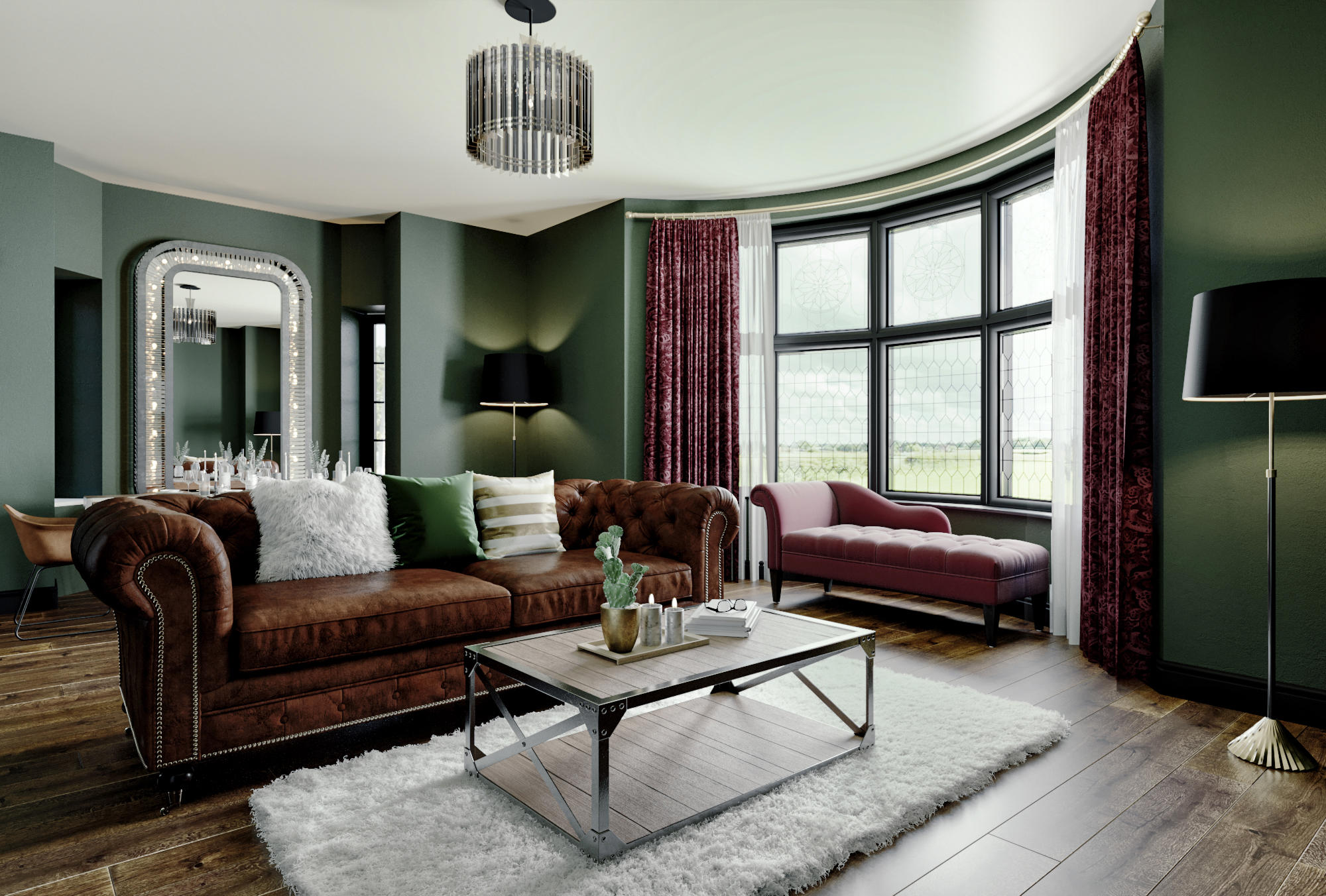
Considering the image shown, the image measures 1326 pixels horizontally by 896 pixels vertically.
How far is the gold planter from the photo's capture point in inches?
85.4

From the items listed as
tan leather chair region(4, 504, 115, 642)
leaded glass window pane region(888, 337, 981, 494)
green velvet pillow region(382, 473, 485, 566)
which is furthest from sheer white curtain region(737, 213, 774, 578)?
tan leather chair region(4, 504, 115, 642)

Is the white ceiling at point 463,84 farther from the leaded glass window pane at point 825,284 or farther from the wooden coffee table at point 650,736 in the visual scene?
the wooden coffee table at point 650,736

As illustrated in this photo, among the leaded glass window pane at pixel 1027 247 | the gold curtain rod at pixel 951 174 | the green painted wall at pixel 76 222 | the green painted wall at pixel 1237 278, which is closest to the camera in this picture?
the green painted wall at pixel 1237 278

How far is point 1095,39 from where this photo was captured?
344 centimetres

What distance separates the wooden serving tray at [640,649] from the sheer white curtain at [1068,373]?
2483mm

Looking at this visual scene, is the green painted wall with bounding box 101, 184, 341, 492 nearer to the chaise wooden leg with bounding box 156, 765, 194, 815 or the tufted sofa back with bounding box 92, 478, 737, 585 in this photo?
the tufted sofa back with bounding box 92, 478, 737, 585

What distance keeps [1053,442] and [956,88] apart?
1.91 meters

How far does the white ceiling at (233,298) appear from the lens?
5.38m

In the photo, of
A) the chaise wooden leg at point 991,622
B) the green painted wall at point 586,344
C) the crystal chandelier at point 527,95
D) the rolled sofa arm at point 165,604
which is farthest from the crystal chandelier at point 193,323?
the chaise wooden leg at point 991,622

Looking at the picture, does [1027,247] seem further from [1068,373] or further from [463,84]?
[463,84]

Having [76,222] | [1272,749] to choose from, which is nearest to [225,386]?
[76,222]

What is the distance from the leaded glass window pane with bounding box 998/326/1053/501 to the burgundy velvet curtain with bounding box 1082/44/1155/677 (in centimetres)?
106

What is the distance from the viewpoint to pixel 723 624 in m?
2.43

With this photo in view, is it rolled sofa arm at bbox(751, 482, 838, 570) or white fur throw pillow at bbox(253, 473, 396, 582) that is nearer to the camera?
white fur throw pillow at bbox(253, 473, 396, 582)
